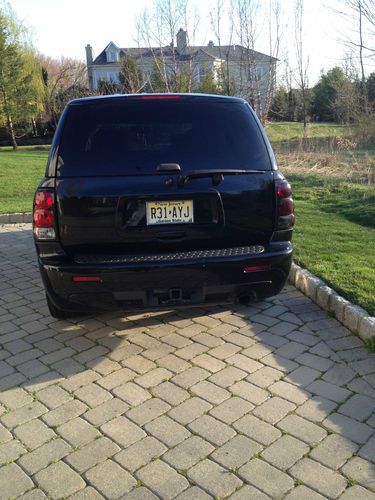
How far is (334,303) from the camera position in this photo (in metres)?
4.12

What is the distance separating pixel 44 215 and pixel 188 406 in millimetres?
1638

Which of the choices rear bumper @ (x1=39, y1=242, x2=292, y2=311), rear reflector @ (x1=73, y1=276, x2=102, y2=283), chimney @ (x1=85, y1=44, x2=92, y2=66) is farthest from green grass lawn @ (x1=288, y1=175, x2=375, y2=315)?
chimney @ (x1=85, y1=44, x2=92, y2=66)

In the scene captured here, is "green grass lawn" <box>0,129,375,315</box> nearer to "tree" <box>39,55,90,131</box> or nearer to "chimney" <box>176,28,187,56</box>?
"chimney" <box>176,28,187,56</box>

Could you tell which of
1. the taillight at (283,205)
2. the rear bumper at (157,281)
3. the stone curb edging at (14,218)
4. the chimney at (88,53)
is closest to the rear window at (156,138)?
the taillight at (283,205)

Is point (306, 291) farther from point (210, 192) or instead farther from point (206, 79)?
point (206, 79)

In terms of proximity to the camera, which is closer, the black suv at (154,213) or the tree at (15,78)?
the black suv at (154,213)

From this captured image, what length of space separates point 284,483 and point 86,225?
6.58 ft

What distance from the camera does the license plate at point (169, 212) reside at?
321 cm

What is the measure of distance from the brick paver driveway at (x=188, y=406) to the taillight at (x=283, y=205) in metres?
0.98

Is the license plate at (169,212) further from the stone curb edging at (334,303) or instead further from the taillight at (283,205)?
the stone curb edging at (334,303)

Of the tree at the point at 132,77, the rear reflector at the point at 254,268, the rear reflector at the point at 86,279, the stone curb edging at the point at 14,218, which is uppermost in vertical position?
the tree at the point at 132,77

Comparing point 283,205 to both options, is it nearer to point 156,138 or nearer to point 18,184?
point 156,138

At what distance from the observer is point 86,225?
321cm

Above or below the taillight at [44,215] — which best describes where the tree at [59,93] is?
above
